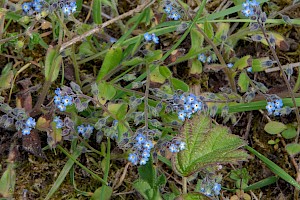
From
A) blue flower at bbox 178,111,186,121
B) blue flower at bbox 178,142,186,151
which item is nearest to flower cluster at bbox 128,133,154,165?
blue flower at bbox 178,142,186,151

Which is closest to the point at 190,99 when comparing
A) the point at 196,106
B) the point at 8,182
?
the point at 196,106

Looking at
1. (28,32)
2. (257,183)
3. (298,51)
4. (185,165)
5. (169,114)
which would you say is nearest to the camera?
(185,165)

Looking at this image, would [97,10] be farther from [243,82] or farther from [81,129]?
[243,82]

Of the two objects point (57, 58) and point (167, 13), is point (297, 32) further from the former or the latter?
point (57, 58)

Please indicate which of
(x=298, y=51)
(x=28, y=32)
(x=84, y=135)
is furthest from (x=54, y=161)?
(x=298, y=51)

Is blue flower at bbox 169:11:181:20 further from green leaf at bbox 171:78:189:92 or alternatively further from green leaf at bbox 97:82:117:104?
green leaf at bbox 97:82:117:104
